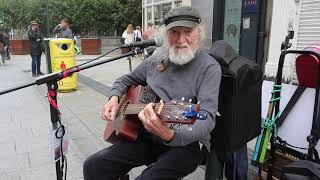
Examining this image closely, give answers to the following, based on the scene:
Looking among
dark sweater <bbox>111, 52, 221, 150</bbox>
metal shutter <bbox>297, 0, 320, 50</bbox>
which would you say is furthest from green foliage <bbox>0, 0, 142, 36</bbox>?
dark sweater <bbox>111, 52, 221, 150</bbox>

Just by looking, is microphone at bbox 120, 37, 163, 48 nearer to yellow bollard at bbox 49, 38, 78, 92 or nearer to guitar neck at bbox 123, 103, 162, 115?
guitar neck at bbox 123, 103, 162, 115

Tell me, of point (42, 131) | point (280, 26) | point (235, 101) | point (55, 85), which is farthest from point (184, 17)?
point (280, 26)

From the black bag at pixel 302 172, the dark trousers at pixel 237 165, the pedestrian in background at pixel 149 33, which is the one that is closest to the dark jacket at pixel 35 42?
the pedestrian in background at pixel 149 33

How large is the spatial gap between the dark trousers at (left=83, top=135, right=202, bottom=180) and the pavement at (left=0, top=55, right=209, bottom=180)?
0.40 meters

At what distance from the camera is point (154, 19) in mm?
15688

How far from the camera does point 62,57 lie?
7145mm

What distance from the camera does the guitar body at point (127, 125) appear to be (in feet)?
7.01

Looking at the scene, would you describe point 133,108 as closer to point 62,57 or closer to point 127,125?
point 127,125

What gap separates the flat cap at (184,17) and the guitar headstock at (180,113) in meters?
0.70

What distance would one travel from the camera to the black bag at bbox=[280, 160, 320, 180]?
1908 mm

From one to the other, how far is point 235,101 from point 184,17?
0.60m

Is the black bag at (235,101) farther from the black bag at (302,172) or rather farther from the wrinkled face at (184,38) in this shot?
the black bag at (302,172)

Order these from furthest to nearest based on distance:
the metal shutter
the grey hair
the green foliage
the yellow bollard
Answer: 1. the green foliage
2. the yellow bollard
3. the metal shutter
4. the grey hair

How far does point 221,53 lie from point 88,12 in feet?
83.5
